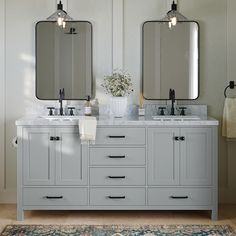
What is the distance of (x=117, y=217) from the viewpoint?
4.06 meters

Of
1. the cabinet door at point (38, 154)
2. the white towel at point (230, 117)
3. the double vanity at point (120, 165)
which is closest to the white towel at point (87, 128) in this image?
the double vanity at point (120, 165)

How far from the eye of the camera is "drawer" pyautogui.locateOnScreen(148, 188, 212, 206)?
13.0 feet

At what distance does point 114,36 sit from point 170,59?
60 centimetres

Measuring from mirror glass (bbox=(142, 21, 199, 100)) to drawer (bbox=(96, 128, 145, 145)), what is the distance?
2.18 feet

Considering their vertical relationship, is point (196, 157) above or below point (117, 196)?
above

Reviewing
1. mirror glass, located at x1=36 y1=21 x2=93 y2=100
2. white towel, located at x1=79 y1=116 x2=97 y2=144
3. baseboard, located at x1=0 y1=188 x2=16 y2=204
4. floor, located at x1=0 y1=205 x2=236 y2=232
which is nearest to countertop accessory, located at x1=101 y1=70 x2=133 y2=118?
mirror glass, located at x1=36 y1=21 x2=93 y2=100

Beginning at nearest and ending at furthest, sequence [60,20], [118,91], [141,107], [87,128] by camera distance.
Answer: [87,128]
[60,20]
[118,91]
[141,107]

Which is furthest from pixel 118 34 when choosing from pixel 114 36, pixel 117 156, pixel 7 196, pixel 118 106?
pixel 7 196

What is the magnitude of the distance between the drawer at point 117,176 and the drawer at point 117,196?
6 centimetres

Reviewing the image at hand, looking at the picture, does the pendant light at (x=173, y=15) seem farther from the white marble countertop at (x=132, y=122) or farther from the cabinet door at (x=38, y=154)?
the cabinet door at (x=38, y=154)

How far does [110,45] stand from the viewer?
4.45 meters

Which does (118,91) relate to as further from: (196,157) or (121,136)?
(196,157)

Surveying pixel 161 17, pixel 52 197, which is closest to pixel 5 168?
pixel 52 197

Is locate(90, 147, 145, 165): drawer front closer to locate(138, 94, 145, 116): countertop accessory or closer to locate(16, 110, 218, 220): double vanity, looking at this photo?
locate(16, 110, 218, 220): double vanity
